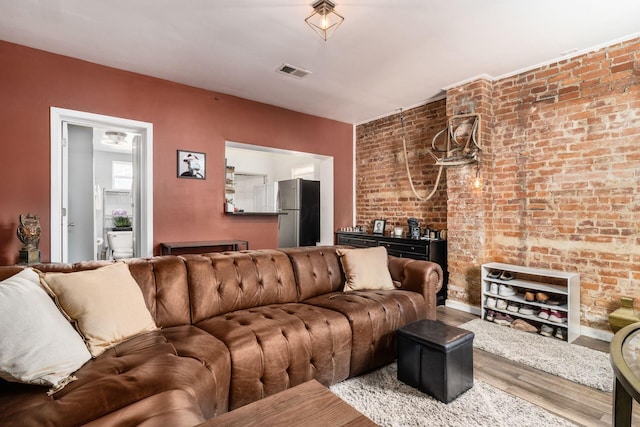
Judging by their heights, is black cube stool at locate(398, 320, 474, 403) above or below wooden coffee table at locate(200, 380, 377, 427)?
below

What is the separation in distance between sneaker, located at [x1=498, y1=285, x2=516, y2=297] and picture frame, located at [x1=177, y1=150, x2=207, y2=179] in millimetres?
3833

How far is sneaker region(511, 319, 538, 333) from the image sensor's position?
3.17 meters

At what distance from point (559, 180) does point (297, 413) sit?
3.54 metres

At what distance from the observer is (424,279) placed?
2.80 m

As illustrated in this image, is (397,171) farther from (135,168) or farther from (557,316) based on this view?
(135,168)

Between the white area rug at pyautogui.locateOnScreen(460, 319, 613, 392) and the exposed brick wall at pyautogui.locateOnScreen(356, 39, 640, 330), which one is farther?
the exposed brick wall at pyautogui.locateOnScreen(356, 39, 640, 330)

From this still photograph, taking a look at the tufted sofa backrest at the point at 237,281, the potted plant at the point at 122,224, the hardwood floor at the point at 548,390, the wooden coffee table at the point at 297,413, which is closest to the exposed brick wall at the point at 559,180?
the hardwood floor at the point at 548,390

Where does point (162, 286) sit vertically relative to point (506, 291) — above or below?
above

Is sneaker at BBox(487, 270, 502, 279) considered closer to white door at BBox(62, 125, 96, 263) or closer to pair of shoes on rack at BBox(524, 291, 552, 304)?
pair of shoes on rack at BBox(524, 291, 552, 304)

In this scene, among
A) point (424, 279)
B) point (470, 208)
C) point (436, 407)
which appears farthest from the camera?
point (470, 208)

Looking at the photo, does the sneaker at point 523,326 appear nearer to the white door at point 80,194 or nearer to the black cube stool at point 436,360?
the black cube stool at point 436,360

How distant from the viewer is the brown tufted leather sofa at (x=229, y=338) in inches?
45.8

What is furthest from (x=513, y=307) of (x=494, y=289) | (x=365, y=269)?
(x=365, y=269)

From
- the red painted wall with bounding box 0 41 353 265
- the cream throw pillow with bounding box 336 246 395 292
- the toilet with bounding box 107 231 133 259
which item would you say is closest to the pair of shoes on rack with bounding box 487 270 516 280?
the cream throw pillow with bounding box 336 246 395 292
